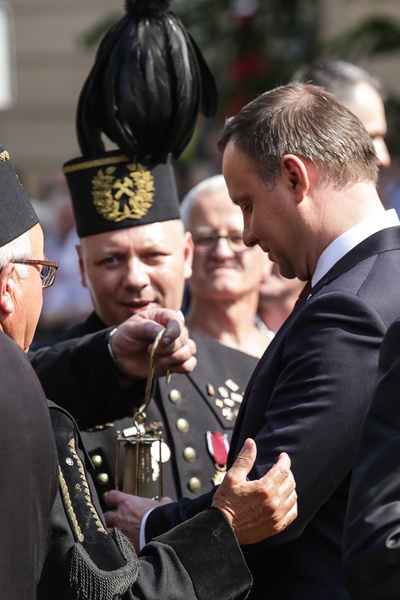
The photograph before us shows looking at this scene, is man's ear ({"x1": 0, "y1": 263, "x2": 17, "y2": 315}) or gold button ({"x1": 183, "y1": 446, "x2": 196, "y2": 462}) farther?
gold button ({"x1": 183, "y1": 446, "x2": 196, "y2": 462})

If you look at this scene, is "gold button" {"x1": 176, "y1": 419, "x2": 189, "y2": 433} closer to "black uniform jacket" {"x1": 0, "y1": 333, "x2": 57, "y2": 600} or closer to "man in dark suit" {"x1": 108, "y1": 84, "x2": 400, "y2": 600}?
"man in dark suit" {"x1": 108, "y1": 84, "x2": 400, "y2": 600}

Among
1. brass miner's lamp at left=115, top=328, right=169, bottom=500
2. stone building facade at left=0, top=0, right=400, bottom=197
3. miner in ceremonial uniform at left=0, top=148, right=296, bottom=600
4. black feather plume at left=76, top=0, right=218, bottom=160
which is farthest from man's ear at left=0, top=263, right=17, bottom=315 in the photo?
stone building facade at left=0, top=0, right=400, bottom=197

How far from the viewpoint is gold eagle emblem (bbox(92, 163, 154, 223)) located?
4.55m

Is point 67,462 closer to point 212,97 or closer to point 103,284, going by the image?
point 103,284

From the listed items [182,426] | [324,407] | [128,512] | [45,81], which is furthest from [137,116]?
[45,81]

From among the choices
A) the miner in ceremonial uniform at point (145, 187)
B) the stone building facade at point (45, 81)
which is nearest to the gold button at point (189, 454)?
the miner in ceremonial uniform at point (145, 187)

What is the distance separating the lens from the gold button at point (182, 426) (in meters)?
4.22

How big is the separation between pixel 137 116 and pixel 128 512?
1.55 m

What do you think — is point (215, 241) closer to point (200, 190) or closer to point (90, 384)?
point (200, 190)

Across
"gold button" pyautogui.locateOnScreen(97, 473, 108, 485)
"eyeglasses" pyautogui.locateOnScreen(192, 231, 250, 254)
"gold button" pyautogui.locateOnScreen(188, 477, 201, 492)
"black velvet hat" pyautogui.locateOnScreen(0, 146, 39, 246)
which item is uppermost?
"black velvet hat" pyautogui.locateOnScreen(0, 146, 39, 246)

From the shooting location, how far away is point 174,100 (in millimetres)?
4500

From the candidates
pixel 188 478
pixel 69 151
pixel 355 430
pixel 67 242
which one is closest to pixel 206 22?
pixel 67 242

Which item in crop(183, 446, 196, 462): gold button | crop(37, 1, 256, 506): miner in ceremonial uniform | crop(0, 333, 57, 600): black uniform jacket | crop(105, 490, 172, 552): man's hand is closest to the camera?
crop(0, 333, 57, 600): black uniform jacket

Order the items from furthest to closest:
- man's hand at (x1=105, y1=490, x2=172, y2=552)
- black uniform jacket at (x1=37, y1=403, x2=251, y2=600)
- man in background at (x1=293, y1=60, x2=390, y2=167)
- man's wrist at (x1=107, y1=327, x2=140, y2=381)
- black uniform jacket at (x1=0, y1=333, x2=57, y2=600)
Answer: man in background at (x1=293, y1=60, x2=390, y2=167) < man's wrist at (x1=107, y1=327, x2=140, y2=381) < man's hand at (x1=105, y1=490, x2=172, y2=552) < black uniform jacket at (x1=37, y1=403, x2=251, y2=600) < black uniform jacket at (x1=0, y1=333, x2=57, y2=600)
